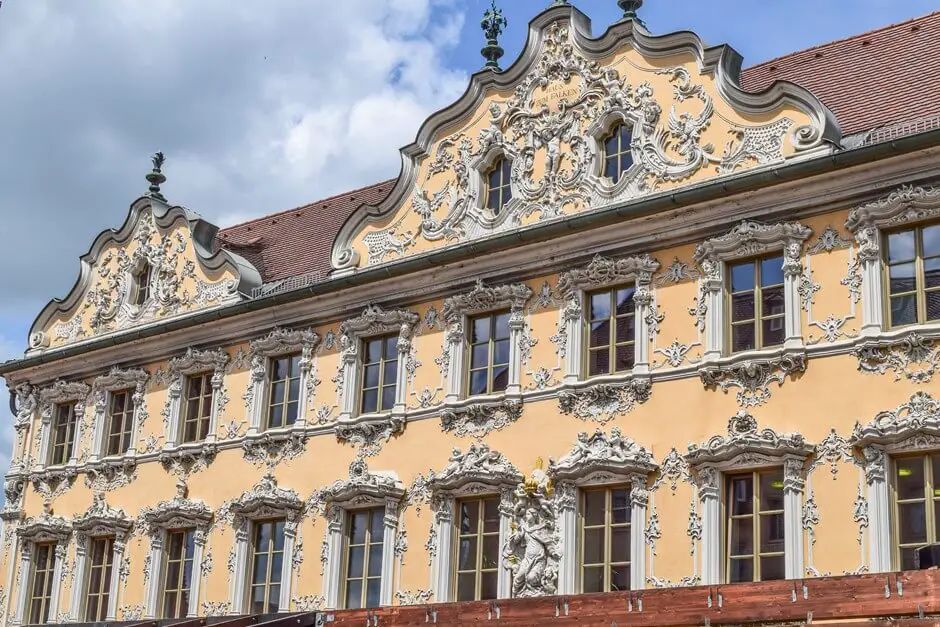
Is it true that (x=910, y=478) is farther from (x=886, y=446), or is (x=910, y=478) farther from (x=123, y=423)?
(x=123, y=423)

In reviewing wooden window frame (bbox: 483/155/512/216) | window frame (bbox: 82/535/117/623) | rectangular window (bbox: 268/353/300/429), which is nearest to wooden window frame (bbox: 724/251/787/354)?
wooden window frame (bbox: 483/155/512/216)

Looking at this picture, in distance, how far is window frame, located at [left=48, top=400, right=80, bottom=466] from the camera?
27.7 meters

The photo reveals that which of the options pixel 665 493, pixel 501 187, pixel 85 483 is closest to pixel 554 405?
pixel 665 493

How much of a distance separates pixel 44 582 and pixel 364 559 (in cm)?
869

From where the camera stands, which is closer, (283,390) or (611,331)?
(611,331)

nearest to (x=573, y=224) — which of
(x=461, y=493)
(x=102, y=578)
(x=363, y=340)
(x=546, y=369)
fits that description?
(x=546, y=369)

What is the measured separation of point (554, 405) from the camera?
19.8 m

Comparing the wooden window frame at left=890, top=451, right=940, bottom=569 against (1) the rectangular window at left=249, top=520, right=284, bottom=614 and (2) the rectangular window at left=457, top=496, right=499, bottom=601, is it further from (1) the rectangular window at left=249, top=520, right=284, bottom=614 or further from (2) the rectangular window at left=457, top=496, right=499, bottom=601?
(1) the rectangular window at left=249, top=520, right=284, bottom=614

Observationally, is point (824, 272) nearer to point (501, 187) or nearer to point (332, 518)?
point (501, 187)

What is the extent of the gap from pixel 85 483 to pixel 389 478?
327 inches

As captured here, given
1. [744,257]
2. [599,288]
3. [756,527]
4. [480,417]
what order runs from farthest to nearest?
[480,417], [599,288], [744,257], [756,527]

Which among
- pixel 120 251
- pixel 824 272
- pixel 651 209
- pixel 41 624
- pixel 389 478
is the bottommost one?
pixel 41 624

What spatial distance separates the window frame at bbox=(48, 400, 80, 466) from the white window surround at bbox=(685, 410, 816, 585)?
573 inches

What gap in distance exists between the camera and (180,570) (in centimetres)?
2445
